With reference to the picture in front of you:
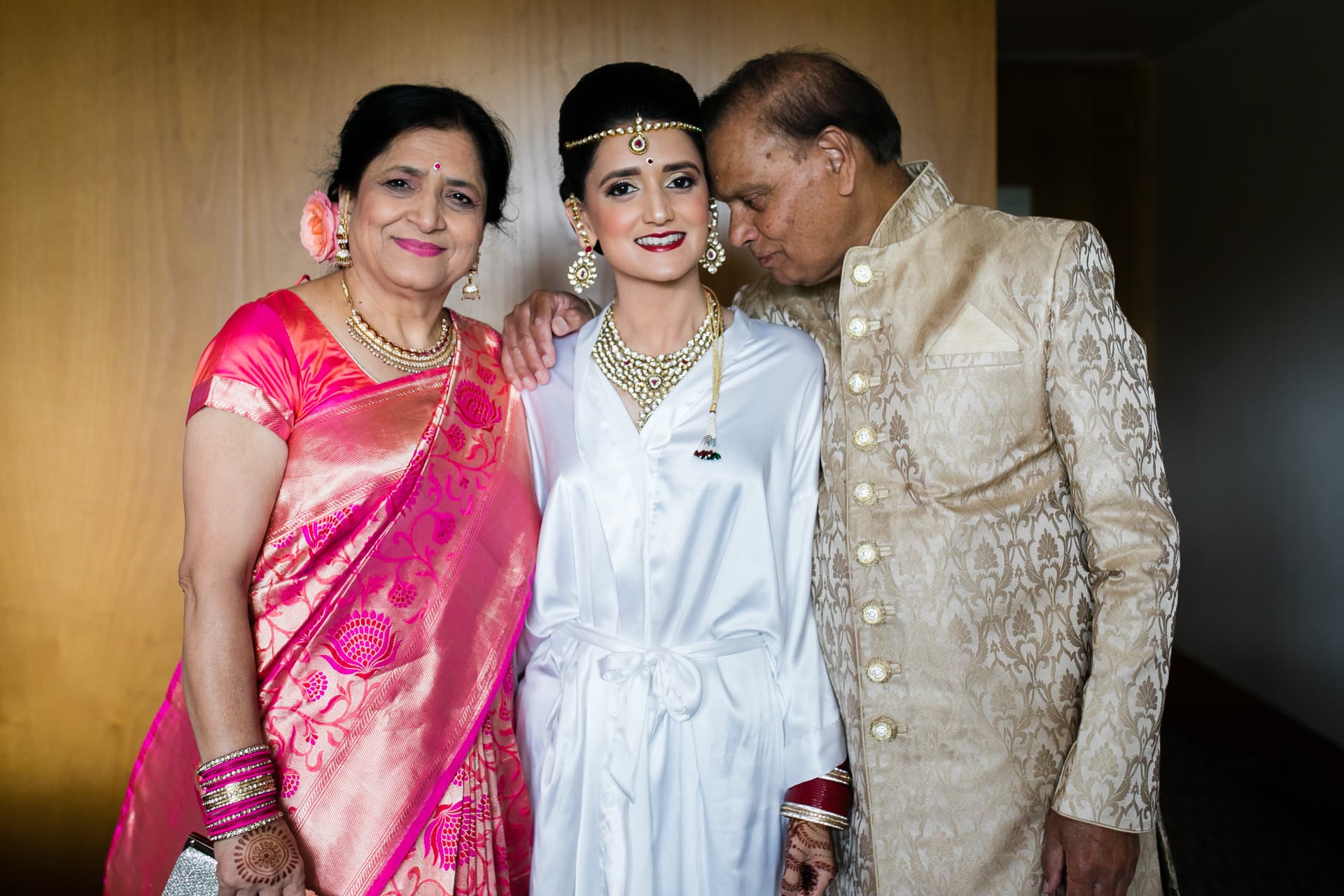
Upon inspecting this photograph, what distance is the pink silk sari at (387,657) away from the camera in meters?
1.72

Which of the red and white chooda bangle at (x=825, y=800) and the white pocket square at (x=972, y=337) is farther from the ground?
the white pocket square at (x=972, y=337)

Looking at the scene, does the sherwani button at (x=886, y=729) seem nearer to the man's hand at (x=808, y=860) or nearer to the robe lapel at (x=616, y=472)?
the man's hand at (x=808, y=860)

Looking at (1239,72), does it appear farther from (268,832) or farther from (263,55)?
(268,832)

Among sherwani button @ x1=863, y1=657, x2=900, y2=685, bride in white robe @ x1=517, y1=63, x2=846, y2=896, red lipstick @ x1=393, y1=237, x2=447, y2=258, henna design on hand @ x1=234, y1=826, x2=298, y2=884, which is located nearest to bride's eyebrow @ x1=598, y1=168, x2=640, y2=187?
bride in white robe @ x1=517, y1=63, x2=846, y2=896

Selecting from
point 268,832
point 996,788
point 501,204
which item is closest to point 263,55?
point 501,204

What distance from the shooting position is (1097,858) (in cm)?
165

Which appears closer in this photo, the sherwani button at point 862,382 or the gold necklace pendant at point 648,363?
the sherwani button at point 862,382

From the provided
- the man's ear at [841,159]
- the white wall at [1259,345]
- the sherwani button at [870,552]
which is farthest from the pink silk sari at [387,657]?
the white wall at [1259,345]

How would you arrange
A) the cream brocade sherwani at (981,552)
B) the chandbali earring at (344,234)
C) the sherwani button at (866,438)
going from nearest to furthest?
the cream brocade sherwani at (981,552) < the sherwani button at (866,438) < the chandbali earring at (344,234)

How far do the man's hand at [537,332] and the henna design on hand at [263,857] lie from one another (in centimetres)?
85

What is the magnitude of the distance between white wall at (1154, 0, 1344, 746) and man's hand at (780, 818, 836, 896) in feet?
10.6

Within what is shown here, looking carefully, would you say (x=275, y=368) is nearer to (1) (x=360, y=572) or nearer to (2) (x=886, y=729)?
(1) (x=360, y=572)

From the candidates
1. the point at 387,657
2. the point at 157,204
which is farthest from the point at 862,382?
the point at 157,204

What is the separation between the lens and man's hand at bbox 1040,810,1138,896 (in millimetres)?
1652
